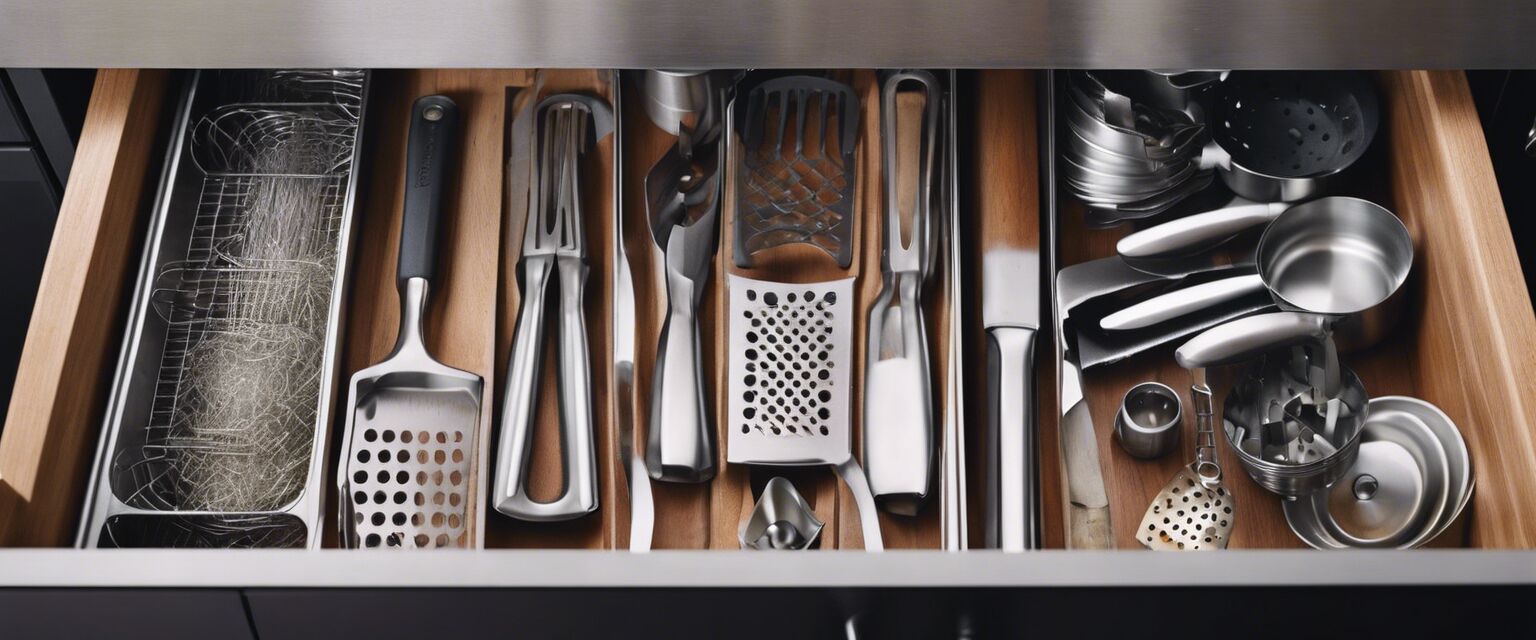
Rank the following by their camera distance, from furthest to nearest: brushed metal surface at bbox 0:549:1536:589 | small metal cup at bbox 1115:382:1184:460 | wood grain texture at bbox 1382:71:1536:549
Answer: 1. small metal cup at bbox 1115:382:1184:460
2. wood grain texture at bbox 1382:71:1536:549
3. brushed metal surface at bbox 0:549:1536:589

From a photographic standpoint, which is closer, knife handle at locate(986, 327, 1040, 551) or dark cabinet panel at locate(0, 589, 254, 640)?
dark cabinet panel at locate(0, 589, 254, 640)

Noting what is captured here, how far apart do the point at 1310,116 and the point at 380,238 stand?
699 millimetres

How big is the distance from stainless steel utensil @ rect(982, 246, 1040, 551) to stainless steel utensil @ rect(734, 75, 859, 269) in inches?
4.8

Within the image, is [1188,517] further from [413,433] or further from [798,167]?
[413,433]

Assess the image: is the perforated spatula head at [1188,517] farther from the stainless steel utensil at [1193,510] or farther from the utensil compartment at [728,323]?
the utensil compartment at [728,323]

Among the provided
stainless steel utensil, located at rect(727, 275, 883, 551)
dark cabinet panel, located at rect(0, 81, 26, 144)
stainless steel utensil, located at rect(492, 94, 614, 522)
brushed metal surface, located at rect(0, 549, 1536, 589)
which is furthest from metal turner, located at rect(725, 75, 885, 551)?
dark cabinet panel, located at rect(0, 81, 26, 144)

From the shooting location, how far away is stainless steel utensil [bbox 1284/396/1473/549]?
852mm

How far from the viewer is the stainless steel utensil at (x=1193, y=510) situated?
86cm

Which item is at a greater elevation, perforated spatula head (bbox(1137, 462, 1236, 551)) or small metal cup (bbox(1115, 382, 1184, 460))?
small metal cup (bbox(1115, 382, 1184, 460))

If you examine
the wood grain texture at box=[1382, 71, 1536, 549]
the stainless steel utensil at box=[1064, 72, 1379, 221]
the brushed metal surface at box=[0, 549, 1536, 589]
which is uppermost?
the stainless steel utensil at box=[1064, 72, 1379, 221]

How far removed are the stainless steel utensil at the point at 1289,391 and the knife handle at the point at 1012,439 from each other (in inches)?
4.3

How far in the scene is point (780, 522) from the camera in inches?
35.2

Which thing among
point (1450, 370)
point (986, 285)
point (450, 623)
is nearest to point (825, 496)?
point (986, 285)

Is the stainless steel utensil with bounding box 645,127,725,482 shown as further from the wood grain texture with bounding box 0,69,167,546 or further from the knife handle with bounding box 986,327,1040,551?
the wood grain texture with bounding box 0,69,167,546
